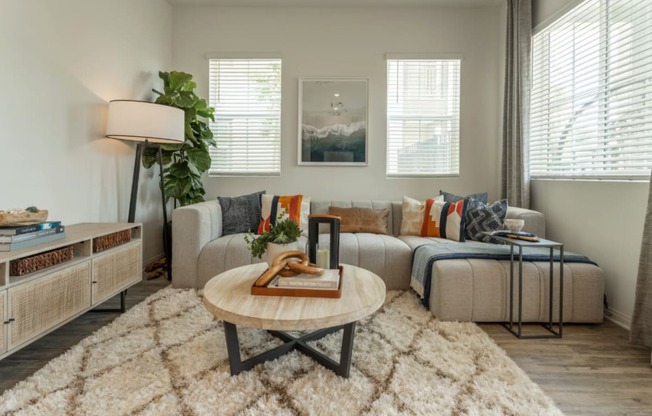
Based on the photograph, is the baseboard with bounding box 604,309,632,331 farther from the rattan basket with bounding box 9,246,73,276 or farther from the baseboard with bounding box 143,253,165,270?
the baseboard with bounding box 143,253,165,270

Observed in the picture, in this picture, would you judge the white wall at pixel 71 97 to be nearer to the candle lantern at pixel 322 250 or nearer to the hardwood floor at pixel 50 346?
the hardwood floor at pixel 50 346

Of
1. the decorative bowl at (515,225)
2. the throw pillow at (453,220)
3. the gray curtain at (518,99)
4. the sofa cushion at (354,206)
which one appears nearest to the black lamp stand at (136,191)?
the sofa cushion at (354,206)

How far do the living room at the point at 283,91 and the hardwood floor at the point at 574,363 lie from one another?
41 cm

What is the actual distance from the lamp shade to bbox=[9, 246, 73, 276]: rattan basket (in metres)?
1.10

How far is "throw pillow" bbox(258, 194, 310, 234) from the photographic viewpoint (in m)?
3.13

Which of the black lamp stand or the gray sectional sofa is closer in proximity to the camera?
the gray sectional sofa

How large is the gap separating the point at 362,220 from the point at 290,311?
1.97 meters

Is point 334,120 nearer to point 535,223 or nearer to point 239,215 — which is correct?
point 239,215

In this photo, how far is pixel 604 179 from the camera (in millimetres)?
2406

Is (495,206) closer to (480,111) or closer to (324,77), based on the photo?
(480,111)

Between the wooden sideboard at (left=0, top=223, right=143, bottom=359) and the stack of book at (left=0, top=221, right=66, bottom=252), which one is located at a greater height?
the stack of book at (left=0, top=221, right=66, bottom=252)

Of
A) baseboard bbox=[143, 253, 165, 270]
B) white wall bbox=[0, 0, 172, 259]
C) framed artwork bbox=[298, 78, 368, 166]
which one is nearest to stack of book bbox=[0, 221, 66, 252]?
white wall bbox=[0, 0, 172, 259]

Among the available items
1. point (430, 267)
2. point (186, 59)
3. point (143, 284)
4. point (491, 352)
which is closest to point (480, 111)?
point (430, 267)

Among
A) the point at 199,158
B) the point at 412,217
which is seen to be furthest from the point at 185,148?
the point at 412,217
